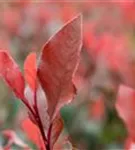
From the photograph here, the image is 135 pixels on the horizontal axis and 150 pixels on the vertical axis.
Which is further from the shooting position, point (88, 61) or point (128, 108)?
point (88, 61)

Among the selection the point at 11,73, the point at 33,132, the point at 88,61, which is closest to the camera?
the point at 11,73

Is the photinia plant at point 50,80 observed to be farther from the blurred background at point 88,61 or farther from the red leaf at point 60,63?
the blurred background at point 88,61

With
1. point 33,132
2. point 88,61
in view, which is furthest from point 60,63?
point 88,61

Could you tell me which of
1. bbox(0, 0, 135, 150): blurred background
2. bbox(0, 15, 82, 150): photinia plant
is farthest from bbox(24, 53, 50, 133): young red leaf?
bbox(0, 0, 135, 150): blurred background

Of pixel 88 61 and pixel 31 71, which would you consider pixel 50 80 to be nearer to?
pixel 31 71

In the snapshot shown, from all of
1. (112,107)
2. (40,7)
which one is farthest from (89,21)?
(112,107)

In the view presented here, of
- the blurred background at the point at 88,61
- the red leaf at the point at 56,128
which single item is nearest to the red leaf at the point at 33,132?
the red leaf at the point at 56,128

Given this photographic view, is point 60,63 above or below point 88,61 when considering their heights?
above
